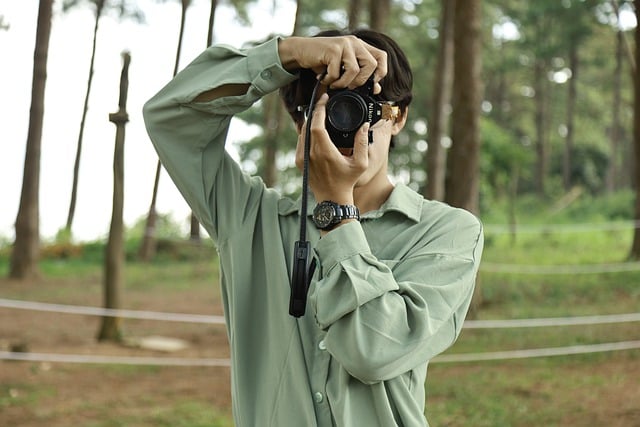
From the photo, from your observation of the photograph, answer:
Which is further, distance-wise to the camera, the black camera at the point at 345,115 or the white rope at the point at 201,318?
the white rope at the point at 201,318

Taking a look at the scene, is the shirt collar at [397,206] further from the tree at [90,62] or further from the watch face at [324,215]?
the tree at [90,62]

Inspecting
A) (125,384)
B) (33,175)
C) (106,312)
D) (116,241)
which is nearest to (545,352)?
(125,384)

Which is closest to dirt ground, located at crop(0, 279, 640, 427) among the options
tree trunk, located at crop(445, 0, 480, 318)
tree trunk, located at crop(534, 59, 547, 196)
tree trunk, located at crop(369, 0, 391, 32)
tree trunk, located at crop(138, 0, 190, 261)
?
tree trunk, located at crop(445, 0, 480, 318)

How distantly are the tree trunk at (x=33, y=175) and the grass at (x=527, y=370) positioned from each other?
0.87 metres

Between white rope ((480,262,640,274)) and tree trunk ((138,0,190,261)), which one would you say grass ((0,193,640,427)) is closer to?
white rope ((480,262,640,274))

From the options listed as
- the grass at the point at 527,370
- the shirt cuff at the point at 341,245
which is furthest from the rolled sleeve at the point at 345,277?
the grass at the point at 527,370

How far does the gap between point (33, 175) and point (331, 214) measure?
11.6 meters

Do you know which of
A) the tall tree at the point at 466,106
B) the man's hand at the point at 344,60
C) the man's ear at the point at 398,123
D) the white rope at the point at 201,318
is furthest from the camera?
the tall tree at the point at 466,106

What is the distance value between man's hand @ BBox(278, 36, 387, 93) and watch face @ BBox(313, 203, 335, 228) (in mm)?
201

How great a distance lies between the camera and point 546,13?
21.5 meters

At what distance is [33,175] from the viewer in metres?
12.1

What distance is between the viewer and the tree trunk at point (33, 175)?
11617 millimetres

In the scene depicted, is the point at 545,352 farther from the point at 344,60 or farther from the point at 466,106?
the point at 344,60

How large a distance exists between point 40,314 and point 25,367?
2.94 meters
